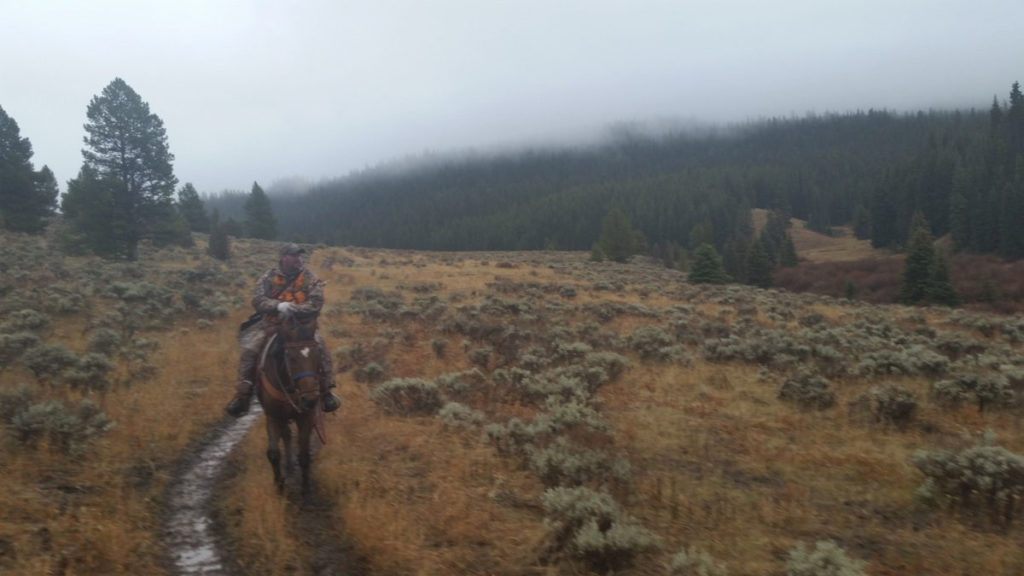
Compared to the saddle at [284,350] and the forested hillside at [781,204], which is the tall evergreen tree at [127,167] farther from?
the forested hillside at [781,204]

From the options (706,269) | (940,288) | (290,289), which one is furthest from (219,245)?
(940,288)

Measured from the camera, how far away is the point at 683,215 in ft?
399

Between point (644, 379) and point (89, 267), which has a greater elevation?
point (89, 267)

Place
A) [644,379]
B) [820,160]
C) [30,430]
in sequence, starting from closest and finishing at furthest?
[30,430]
[644,379]
[820,160]

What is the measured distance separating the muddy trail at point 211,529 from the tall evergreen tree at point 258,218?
234ft

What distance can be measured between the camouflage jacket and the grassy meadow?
2.47m

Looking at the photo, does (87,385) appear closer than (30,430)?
No

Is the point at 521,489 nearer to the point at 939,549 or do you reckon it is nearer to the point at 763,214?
the point at 939,549

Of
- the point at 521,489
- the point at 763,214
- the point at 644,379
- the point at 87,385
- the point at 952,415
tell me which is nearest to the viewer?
the point at 521,489

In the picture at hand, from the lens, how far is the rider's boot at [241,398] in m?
8.02

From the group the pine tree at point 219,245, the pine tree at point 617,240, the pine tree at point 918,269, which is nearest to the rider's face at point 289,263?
the pine tree at point 219,245

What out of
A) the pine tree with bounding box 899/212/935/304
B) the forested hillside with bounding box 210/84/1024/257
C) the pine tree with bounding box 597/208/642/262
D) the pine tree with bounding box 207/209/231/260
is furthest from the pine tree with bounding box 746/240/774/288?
the pine tree with bounding box 207/209/231/260

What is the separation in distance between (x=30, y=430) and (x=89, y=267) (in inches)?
954

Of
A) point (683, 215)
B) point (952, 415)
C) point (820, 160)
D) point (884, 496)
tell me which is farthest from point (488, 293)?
point (820, 160)
